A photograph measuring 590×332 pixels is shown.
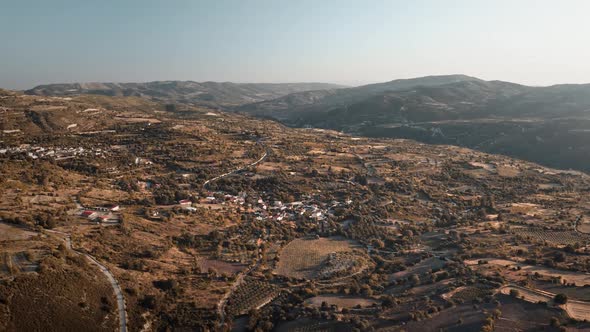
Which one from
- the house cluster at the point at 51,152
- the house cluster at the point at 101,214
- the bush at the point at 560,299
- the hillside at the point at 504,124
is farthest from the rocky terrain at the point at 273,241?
the hillside at the point at 504,124

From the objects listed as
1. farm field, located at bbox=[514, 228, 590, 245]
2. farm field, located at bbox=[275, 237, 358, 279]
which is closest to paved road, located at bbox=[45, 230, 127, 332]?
farm field, located at bbox=[275, 237, 358, 279]

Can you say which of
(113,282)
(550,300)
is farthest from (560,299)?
(113,282)

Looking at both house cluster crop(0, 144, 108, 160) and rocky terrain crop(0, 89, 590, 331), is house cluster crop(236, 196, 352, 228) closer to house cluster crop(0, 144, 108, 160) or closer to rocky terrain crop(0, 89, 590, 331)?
rocky terrain crop(0, 89, 590, 331)

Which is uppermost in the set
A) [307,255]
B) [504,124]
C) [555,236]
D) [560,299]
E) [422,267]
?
[504,124]

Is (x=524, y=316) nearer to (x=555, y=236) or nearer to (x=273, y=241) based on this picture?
(x=555, y=236)

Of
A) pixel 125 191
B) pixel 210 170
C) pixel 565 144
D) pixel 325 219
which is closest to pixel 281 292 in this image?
pixel 325 219

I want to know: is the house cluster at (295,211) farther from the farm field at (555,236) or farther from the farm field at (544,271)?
the farm field at (555,236)
